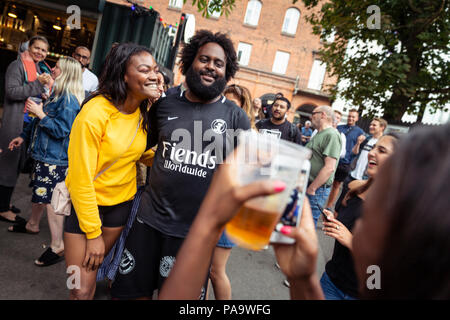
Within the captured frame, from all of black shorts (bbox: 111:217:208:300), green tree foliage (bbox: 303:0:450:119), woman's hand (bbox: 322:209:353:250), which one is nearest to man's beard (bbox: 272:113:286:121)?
woman's hand (bbox: 322:209:353:250)

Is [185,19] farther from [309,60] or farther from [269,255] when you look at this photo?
[309,60]

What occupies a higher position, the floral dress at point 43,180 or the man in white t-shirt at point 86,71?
the man in white t-shirt at point 86,71

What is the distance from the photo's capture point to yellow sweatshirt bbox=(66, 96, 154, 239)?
5.65ft

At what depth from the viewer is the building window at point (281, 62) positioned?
821 inches

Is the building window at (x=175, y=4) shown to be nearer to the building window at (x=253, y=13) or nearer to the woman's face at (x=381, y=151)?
the building window at (x=253, y=13)

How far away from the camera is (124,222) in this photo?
2104mm

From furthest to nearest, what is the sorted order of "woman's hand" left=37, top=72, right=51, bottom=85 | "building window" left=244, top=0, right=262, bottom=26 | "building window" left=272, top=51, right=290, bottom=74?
"building window" left=272, top=51, right=290, bottom=74 < "building window" left=244, top=0, right=262, bottom=26 < "woman's hand" left=37, top=72, right=51, bottom=85

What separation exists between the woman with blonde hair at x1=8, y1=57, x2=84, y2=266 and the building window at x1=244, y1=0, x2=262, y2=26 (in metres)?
20.4

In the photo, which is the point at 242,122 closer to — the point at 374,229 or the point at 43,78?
the point at 374,229

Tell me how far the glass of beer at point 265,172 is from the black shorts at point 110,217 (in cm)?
149

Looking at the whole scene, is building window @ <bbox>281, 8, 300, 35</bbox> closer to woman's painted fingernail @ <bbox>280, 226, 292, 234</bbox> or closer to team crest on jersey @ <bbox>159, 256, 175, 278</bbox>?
team crest on jersey @ <bbox>159, 256, 175, 278</bbox>

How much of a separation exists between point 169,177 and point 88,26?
964cm

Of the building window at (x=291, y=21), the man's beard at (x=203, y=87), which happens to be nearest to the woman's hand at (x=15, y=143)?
the man's beard at (x=203, y=87)

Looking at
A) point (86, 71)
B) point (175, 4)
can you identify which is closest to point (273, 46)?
point (175, 4)
